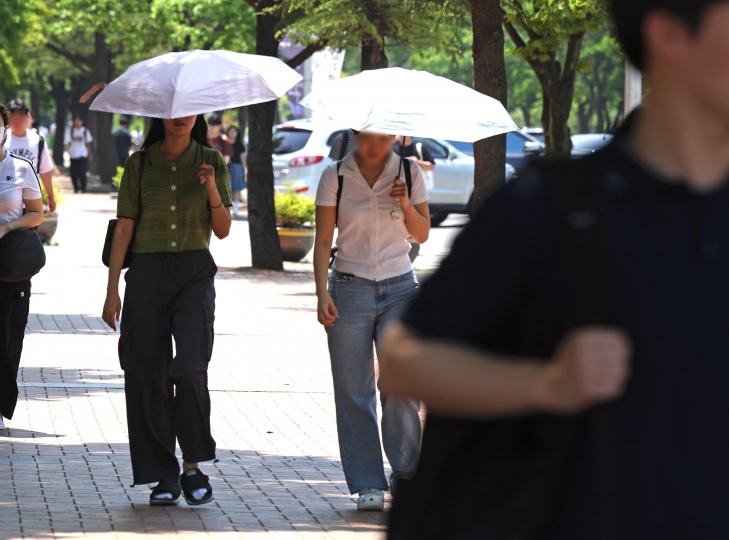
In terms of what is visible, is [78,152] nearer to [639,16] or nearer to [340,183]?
[340,183]

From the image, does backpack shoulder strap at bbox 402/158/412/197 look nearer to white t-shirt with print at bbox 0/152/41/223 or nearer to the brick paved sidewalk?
the brick paved sidewalk

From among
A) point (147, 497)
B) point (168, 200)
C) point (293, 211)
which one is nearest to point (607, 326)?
point (168, 200)

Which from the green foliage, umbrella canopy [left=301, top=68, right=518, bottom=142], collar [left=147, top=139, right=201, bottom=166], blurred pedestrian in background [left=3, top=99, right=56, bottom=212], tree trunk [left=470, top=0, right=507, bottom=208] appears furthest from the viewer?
the green foliage

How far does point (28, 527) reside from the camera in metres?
5.55

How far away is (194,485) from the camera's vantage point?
5.99 meters

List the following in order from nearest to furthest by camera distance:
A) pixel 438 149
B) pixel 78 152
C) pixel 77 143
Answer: pixel 438 149 < pixel 77 143 < pixel 78 152

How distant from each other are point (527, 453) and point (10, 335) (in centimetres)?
631

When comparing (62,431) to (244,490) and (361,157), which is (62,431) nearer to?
(244,490)

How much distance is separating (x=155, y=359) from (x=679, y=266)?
4.47m

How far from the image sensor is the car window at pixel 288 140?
2484 cm

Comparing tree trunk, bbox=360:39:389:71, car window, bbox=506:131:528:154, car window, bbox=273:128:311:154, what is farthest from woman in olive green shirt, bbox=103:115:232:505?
car window, bbox=506:131:528:154

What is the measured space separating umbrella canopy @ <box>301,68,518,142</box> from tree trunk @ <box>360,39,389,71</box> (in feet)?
27.5

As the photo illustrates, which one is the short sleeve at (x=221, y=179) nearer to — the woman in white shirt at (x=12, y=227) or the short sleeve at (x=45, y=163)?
the woman in white shirt at (x=12, y=227)

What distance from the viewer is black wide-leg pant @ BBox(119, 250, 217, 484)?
5914 millimetres
